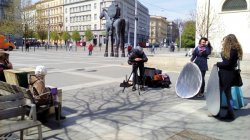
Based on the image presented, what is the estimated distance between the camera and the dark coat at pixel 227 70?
617cm

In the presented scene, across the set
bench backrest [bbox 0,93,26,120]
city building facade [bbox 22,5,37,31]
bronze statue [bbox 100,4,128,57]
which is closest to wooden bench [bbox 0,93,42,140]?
bench backrest [bbox 0,93,26,120]

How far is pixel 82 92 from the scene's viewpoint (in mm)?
9055

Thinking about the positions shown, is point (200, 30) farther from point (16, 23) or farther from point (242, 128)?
point (16, 23)

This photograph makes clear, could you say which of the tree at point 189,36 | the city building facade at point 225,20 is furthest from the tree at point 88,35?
the city building facade at point 225,20

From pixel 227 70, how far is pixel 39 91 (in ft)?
13.8

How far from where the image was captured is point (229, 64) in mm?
6180

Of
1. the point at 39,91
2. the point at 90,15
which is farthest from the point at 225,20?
the point at 90,15

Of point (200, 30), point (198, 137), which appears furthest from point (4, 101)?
point (200, 30)

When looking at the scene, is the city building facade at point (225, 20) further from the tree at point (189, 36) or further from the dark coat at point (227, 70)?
the dark coat at point (227, 70)

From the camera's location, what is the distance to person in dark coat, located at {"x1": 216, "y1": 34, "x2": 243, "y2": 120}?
6.17 m

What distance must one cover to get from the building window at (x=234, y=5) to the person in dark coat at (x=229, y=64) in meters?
28.5

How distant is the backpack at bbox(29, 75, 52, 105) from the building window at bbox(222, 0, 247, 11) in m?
31.4

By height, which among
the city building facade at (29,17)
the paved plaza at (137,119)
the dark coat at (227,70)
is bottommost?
the paved plaza at (137,119)

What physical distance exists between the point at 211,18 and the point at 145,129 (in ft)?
102
